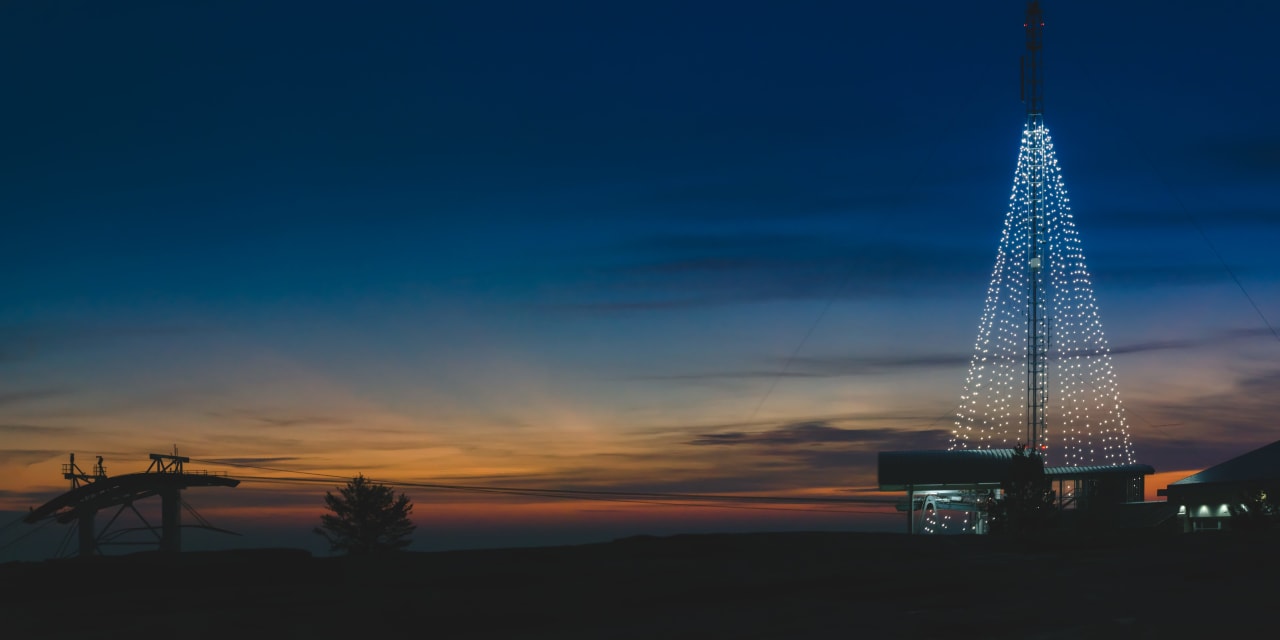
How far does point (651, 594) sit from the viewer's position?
16484 mm

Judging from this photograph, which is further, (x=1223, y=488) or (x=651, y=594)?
(x=1223, y=488)

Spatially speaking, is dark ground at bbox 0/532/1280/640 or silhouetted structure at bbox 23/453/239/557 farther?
Answer: silhouetted structure at bbox 23/453/239/557

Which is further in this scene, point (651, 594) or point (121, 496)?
point (121, 496)

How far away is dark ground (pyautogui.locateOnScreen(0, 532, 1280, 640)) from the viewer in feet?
45.8

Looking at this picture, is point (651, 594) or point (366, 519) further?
point (366, 519)

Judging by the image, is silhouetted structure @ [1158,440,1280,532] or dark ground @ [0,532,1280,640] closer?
dark ground @ [0,532,1280,640]

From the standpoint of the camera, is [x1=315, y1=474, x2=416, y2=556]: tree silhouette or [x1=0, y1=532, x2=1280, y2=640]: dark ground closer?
[x1=0, y1=532, x2=1280, y2=640]: dark ground

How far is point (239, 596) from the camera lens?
52.3 ft

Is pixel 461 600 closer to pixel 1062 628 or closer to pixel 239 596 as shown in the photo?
pixel 239 596

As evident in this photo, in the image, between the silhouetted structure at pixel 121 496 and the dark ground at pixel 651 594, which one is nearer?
the dark ground at pixel 651 594

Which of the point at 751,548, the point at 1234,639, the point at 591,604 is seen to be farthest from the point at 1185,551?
the point at 591,604

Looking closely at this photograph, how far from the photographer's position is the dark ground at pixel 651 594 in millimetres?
13945

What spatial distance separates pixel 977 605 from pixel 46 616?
1119cm

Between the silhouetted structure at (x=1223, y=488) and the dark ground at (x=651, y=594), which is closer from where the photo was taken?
the dark ground at (x=651, y=594)
